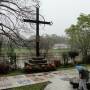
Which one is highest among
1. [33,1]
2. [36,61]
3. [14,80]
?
[33,1]

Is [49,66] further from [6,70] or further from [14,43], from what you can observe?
[14,43]

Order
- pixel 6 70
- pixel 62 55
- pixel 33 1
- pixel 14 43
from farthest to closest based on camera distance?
pixel 62 55 → pixel 6 70 → pixel 33 1 → pixel 14 43

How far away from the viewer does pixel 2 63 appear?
12.9 m

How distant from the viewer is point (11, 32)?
6676mm

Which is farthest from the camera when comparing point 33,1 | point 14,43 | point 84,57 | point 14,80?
point 84,57

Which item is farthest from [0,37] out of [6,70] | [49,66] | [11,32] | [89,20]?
[89,20]

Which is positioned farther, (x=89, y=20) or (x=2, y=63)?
(x=89, y=20)

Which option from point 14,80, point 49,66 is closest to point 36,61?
point 49,66

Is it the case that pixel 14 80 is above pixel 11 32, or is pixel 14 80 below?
below

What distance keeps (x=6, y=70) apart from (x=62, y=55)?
569cm

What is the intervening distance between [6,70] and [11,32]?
648cm

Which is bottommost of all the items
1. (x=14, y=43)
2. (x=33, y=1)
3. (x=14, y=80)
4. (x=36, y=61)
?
(x=14, y=80)

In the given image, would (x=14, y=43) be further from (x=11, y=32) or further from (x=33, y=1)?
(x=33, y=1)

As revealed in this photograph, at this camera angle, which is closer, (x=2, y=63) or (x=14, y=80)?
(x=14, y=80)
